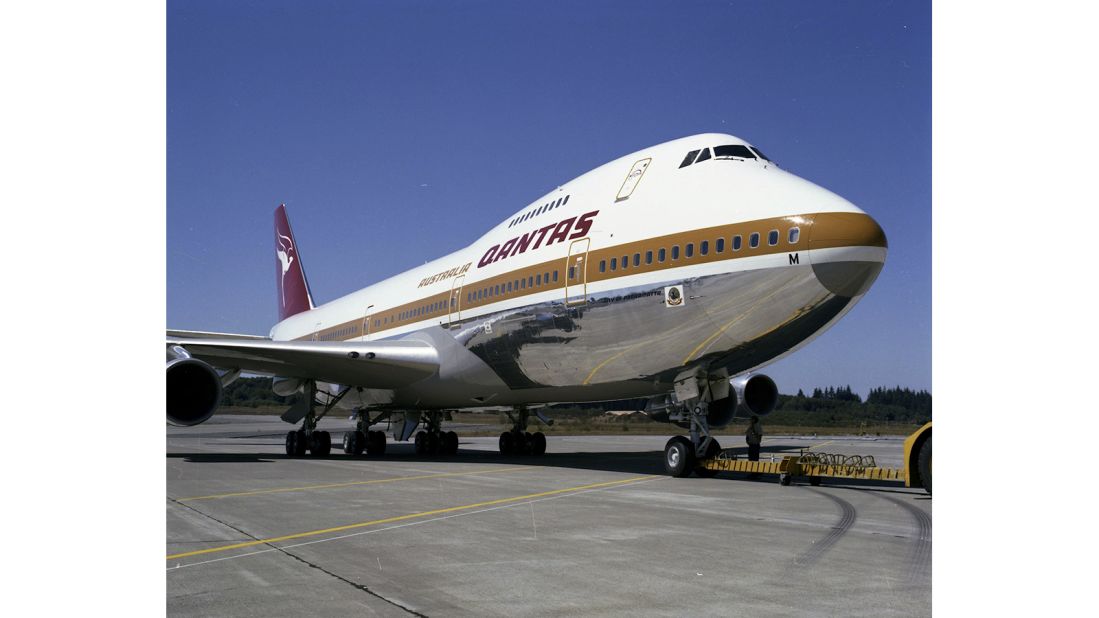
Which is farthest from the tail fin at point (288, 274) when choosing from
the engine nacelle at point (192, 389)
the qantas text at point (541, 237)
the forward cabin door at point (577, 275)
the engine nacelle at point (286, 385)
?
the forward cabin door at point (577, 275)

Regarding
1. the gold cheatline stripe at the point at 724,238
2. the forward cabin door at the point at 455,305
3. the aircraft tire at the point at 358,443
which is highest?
the gold cheatline stripe at the point at 724,238

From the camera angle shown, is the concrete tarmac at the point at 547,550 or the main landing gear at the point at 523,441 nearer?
the concrete tarmac at the point at 547,550

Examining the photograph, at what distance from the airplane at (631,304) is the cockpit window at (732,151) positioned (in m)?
0.03

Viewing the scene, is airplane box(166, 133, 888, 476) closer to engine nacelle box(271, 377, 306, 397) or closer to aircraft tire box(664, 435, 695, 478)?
aircraft tire box(664, 435, 695, 478)

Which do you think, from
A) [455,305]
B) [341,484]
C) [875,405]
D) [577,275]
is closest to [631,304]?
[577,275]

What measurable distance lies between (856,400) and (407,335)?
13915mm

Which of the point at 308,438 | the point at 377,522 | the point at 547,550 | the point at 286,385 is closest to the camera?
the point at 547,550

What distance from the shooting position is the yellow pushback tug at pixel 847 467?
9.77 metres

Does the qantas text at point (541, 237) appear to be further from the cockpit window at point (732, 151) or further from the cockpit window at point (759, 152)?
the cockpit window at point (759, 152)

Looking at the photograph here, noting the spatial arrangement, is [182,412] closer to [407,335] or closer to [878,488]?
[407,335]

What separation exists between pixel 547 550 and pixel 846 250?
256 inches

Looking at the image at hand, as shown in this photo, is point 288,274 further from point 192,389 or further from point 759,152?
point 759,152

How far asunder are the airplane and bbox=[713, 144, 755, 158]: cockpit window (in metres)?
0.03

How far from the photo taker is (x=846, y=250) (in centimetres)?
1109
